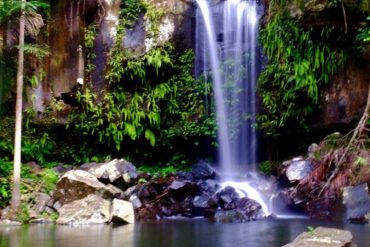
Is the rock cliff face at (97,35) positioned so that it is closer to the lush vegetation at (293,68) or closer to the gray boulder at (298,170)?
the lush vegetation at (293,68)

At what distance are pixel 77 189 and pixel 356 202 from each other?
610cm

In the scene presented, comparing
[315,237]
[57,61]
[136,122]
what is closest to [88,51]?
[57,61]

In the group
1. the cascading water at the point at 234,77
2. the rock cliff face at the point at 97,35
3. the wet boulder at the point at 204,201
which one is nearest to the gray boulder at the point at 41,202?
the wet boulder at the point at 204,201

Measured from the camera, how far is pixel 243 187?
12.6m

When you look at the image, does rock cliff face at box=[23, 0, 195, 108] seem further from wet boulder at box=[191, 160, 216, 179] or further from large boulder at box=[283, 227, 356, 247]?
large boulder at box=[283, 227, 356, 247]

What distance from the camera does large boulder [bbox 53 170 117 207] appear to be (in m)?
10.6

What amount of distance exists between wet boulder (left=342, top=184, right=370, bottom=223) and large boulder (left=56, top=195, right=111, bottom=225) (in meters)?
4.96

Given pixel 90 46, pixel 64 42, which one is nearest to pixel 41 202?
pixel 64 42

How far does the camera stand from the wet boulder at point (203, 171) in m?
13.4

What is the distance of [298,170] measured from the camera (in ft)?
36.6

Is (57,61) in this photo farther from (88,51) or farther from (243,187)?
(243,187)

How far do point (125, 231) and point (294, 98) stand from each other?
7.26 meters

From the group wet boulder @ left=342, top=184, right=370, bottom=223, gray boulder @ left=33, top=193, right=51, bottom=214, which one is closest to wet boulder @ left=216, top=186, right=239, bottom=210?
wet boulder @ left=342, top=184, right=370, bottom=223

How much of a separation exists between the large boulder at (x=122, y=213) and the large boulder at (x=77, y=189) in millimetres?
706
